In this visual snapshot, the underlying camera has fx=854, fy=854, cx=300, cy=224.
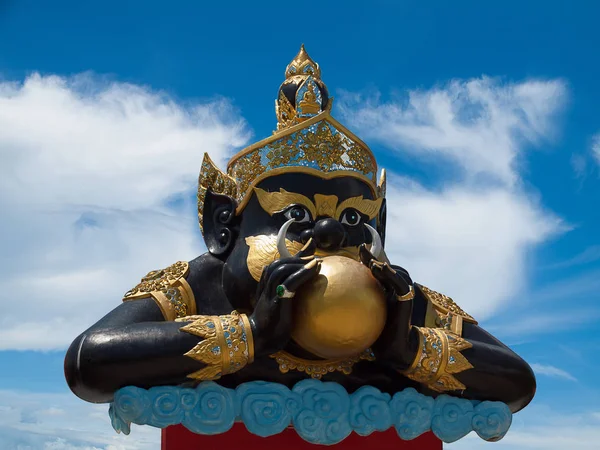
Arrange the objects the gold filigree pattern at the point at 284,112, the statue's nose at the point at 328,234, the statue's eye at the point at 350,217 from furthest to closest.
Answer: the gold filigree pattern at the point at 284,112
the statue's eye at the point at 350,217
the statue's nose at the point at 328,234

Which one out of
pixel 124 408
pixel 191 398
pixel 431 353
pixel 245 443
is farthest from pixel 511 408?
pixel 124 408

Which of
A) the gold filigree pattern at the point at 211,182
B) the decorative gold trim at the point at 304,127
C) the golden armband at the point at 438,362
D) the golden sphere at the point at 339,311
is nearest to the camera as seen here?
the golden sphere at the point at 339,311

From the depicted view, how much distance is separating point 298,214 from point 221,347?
136 centimetres

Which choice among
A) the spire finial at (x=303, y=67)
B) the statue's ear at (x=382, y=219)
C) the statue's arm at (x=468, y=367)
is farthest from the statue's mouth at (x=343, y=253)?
the spire finial at (x=303, y=67)

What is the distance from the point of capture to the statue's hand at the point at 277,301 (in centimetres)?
585

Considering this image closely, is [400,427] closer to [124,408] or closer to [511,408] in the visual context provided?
[511,408]

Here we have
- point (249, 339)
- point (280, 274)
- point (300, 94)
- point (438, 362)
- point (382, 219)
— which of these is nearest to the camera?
point (280, 274)

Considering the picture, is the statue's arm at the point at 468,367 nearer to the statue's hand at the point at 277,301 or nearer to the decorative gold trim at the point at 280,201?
the statue's hand at the point at 277,301

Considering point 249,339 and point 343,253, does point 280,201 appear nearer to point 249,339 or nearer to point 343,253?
point 343,253

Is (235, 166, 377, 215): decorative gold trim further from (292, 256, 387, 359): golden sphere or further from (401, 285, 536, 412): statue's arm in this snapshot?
(401, 285, 536, 412): statue's arm

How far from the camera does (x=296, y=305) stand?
5992mm

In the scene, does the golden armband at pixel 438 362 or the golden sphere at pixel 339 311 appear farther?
the golden armband at pixel 438 362

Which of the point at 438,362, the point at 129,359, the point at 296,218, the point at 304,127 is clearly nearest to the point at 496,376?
the point at 438,362

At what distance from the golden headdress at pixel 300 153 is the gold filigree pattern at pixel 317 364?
142cm
